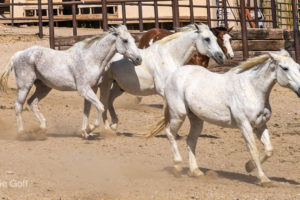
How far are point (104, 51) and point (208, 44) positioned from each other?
1.56 metres

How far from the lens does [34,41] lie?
65.9ft

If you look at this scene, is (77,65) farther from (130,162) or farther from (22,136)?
(130,162)

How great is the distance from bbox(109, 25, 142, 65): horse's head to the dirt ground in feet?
4.02

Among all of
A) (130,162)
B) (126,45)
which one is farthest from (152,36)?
(130,162)

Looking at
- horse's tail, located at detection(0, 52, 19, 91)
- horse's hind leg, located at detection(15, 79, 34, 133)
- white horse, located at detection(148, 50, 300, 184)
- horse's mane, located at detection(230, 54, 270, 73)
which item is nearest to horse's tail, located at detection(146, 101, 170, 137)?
white horse, located at detection(148, 50, 300, 184)

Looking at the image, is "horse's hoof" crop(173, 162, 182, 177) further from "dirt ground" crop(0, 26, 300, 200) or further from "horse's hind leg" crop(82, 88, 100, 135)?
"horse's hind leg" crop(82, 88, 100, 135)

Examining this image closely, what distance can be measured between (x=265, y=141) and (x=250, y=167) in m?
0.35

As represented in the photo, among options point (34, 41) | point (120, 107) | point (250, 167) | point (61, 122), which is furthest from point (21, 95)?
point (34, 41)

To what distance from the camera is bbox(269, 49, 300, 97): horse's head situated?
7.28m

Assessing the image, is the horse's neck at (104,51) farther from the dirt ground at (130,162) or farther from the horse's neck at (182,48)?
the dirt ground at (130,162)

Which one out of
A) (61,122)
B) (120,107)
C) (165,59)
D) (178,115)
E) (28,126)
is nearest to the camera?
(178,115)

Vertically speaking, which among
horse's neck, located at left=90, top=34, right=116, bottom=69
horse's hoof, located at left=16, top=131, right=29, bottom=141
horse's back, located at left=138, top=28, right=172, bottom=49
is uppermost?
horse's back, located at left=138, top=28, right=172, bottom=49

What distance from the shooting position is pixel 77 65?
10.5 meters

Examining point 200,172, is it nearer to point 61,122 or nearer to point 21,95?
point 21,95
